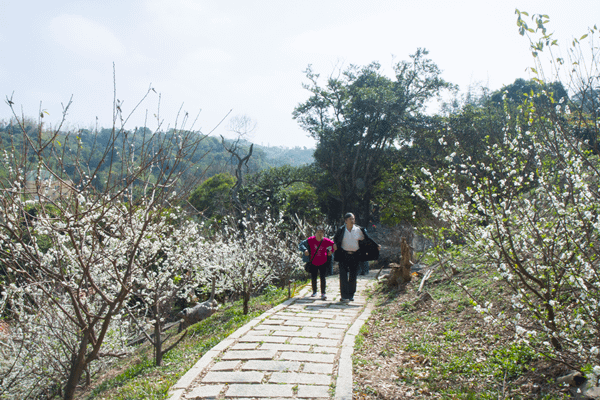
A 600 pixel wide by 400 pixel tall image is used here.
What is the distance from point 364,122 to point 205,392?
61.8 ft

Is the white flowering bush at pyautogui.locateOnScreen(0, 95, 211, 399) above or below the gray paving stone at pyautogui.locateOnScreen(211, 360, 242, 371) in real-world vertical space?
above

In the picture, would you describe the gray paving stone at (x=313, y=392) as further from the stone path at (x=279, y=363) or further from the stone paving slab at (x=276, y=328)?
the stone paving slab at (x=276, y=328)

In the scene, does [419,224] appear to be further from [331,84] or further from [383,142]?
[331,84]

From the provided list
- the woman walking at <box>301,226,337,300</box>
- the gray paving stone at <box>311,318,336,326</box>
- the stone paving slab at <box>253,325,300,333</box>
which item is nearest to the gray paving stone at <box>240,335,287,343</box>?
the stone paving slab at <box>253,325,300,333</box>

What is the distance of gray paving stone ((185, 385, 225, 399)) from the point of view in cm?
346

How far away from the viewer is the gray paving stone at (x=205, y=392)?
346 cm

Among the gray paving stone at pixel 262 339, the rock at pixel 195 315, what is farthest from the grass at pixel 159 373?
the rock at pixel 195 315

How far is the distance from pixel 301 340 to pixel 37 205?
350 centimetres

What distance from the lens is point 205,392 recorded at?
3529 millimetres

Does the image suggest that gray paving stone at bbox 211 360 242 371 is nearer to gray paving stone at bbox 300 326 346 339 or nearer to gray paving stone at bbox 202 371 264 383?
gray paving stone at bbox 202 371 264 383

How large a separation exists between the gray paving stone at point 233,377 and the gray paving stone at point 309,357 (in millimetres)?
526

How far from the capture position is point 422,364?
427cm

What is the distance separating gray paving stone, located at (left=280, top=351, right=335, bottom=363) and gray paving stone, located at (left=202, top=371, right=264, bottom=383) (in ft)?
1.73

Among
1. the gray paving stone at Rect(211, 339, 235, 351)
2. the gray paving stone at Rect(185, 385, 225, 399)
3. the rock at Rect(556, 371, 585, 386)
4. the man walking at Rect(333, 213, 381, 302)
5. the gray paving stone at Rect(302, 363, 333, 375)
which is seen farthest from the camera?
the man walking at Rect(333, 213, 381, 302)
